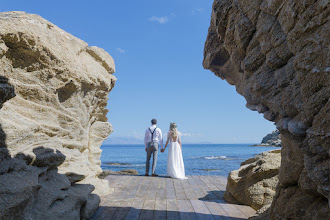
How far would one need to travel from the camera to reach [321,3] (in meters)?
2.14

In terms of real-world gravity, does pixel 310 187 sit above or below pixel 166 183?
above

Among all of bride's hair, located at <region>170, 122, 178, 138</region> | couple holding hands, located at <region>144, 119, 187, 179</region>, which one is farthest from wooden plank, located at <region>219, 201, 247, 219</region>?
bride's hair, located at <region>170, 122, 178, 138</region>

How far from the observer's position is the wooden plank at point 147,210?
461cm

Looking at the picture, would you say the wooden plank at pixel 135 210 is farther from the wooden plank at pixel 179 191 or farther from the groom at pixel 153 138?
the groom at pixel 153 138

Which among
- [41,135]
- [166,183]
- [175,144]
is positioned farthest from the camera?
[175,144]

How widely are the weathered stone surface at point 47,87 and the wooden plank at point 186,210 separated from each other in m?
1.98

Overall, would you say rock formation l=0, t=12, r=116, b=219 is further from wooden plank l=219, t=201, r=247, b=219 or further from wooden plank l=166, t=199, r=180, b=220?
wooden plank l=219, t=201, r=247, b=219

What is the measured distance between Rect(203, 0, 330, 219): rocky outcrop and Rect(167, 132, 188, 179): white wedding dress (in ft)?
18.7

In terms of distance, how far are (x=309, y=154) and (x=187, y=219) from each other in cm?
275

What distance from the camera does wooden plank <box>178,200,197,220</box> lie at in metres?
4.64

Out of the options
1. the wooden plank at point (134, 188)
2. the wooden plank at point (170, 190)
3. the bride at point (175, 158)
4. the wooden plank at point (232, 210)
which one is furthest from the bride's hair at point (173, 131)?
the wooden plank at point (232, 210)

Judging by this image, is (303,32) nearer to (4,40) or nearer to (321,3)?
(321,3)

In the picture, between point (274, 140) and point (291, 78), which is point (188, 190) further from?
point (274, 140)

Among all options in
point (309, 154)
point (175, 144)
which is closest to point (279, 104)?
point (309, 154)
